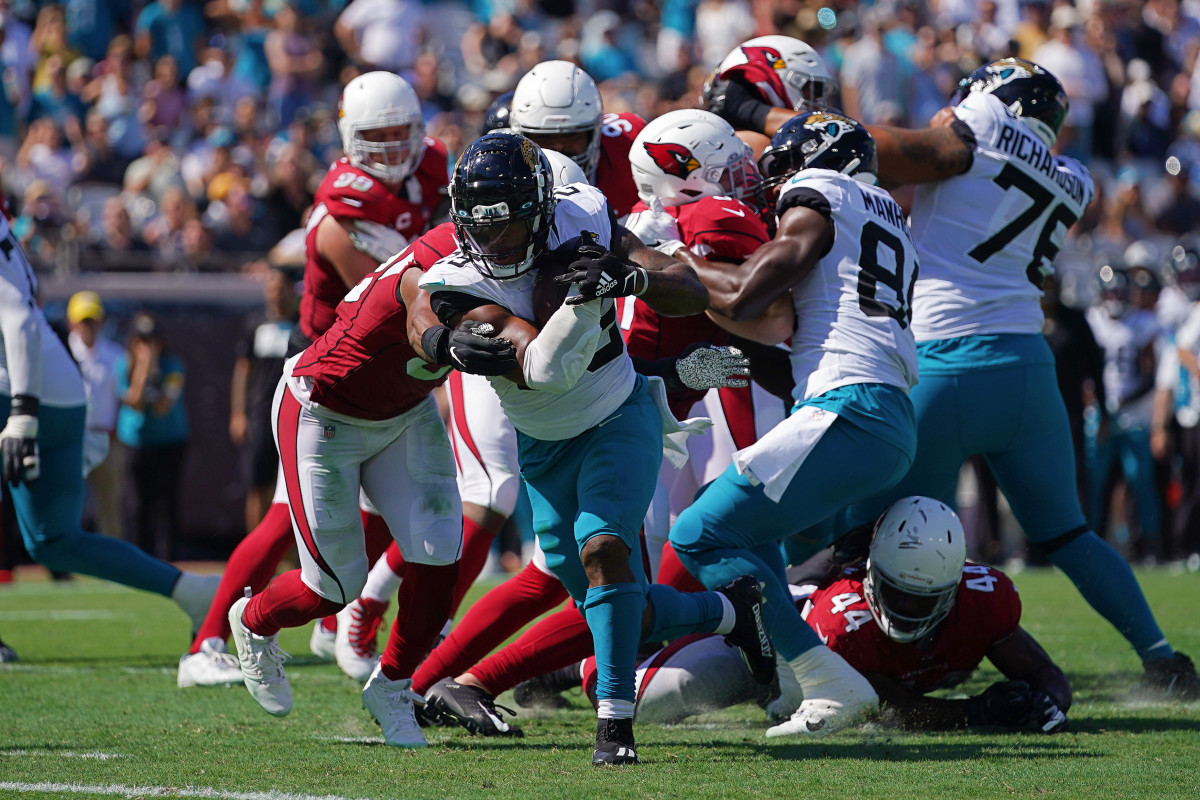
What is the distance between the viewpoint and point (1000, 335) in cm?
504

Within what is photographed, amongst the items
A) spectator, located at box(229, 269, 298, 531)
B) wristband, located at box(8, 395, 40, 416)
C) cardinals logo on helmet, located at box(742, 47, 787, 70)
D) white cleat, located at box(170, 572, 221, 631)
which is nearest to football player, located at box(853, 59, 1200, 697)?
cardinals logo on helmet, located at box(742, 47, 787, 70)

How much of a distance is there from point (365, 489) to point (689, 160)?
153 cm

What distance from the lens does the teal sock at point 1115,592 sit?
4949 millimetres

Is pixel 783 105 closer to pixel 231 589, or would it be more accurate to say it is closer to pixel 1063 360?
pixel 231 589

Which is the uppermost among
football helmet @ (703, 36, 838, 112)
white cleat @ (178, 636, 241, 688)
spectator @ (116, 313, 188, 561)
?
football helmet @ (703, 36, 838, 112)

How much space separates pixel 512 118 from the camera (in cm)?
539

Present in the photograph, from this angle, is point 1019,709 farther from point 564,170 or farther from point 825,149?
point 564,170

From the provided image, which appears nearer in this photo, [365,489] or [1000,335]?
[365,489]

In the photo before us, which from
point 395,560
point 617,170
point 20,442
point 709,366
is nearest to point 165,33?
point 20,442

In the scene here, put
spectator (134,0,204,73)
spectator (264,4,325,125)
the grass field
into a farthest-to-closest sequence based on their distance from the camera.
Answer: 1. spectator (134,0,204,73)
2. spectator (264,4,325,125)
3. the grass field

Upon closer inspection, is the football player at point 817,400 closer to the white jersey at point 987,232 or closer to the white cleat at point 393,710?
the white jersey at point 987,232

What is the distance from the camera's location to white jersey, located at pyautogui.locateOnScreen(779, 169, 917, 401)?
4.38 m

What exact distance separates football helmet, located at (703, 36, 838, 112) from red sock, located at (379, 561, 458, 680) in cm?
234

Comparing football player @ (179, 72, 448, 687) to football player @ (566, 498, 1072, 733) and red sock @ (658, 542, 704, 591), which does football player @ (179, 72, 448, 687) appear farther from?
football player @ (566, 498, 1072, 733)
